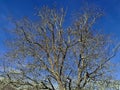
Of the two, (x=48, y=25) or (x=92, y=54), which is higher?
(x=48, y=25)

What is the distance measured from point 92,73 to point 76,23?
4.42 m

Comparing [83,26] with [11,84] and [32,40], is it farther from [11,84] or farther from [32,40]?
[11,84]

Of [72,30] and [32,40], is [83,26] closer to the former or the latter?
[72,30]

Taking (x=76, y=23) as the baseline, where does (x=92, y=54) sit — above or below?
below

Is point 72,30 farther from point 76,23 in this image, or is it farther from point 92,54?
point 92,54

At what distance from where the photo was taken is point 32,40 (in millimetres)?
27953

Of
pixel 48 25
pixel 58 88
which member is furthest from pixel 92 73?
pixel 48 25

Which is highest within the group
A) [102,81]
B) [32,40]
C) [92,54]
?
[32,40]

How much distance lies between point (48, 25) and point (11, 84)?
236 inches

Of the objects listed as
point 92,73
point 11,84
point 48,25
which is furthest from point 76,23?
point 11,84

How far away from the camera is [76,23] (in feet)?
89.6

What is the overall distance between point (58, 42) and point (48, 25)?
1891 millimetres

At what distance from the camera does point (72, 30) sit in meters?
27.2

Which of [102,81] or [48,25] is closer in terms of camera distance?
[102,81]
